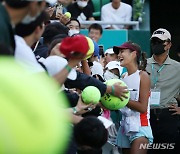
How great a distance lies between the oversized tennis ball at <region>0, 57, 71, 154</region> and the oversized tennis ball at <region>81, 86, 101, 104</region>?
2.41 metres

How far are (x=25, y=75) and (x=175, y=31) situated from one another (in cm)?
1225

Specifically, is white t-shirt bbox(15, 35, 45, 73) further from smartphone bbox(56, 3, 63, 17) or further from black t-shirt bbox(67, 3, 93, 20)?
black t-shirt bbox(67, 3, 93, 20)

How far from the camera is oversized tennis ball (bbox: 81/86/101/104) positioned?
4301mm

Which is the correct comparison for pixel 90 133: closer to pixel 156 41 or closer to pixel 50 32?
pixel 50 32

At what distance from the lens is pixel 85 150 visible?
128 inches

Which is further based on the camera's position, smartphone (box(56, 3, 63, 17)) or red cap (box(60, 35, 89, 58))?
smartphone (box(56, 3, 63, 17))

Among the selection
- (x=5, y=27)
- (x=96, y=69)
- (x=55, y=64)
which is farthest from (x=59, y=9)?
(x=5, y=27)

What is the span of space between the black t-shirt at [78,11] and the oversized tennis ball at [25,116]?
9.41 meters

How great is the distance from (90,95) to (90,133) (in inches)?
45.8

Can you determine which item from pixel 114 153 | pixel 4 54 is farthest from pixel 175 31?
pixel 4 54

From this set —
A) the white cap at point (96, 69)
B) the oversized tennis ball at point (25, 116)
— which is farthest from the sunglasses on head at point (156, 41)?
the oversized tennis ball at point (25, 116)

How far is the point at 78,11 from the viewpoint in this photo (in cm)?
1151

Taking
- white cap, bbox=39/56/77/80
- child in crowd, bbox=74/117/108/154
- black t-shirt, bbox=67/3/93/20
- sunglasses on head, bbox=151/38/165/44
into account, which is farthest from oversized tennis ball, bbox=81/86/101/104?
black t-shirt, bbox=67/3/93/20

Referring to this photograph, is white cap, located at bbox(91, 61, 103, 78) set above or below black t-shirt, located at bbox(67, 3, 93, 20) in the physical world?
above
